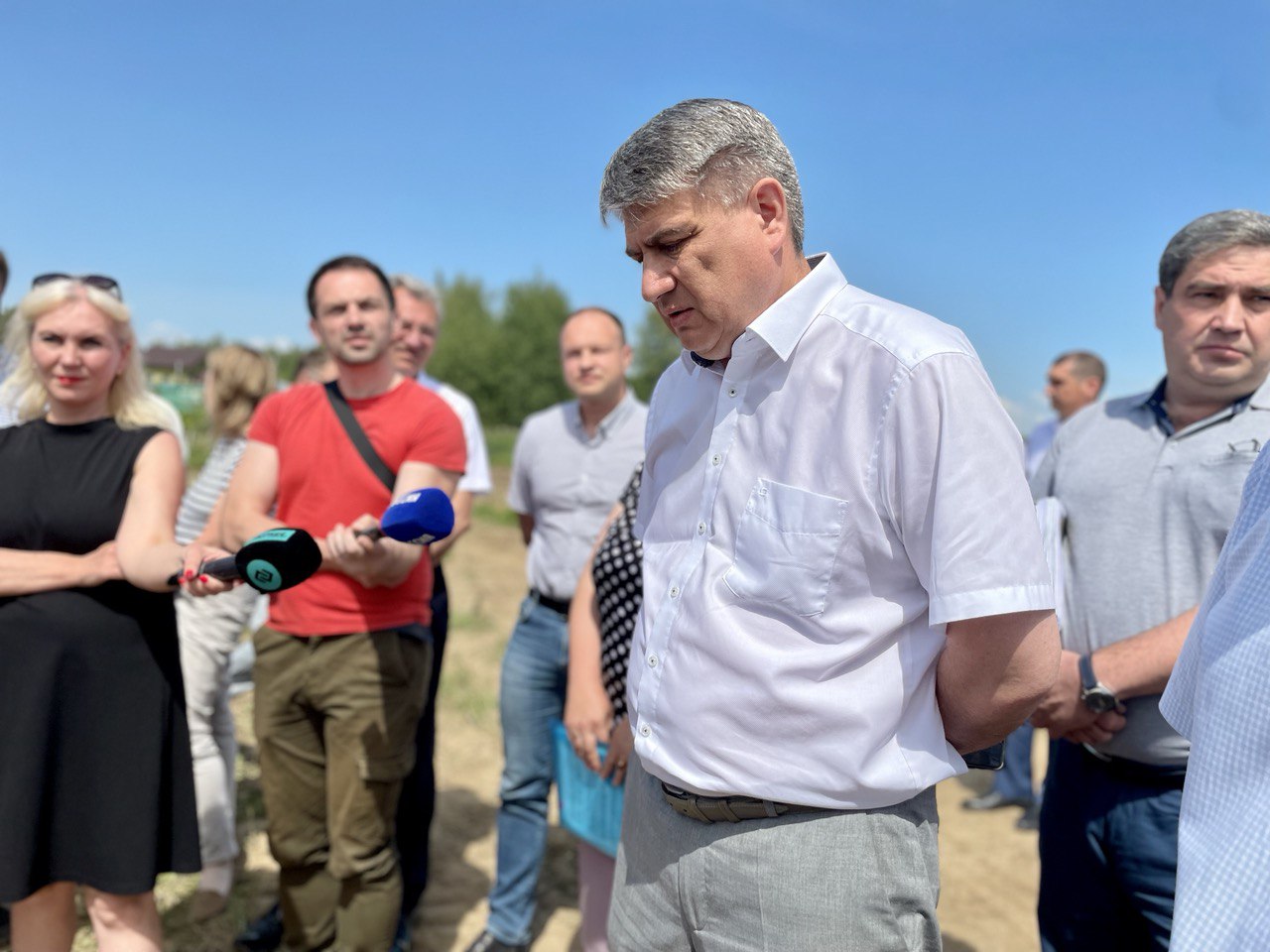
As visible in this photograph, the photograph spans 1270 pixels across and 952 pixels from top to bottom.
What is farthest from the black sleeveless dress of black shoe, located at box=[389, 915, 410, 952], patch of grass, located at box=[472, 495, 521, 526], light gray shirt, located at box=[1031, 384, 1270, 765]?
patch of grass, located at box=[472, 495, 521, 526]

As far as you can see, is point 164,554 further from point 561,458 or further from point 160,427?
point 561,458

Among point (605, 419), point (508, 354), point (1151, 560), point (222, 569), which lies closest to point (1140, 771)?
point (1151, 560)

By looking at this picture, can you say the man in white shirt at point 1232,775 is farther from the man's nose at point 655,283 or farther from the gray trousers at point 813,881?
the man's nose at point 655,283

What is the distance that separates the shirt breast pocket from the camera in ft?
5.59

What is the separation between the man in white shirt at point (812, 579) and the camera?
→ 5.33 ft

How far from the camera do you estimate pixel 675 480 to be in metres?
2.06

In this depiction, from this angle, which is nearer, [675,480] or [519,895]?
[675,480]

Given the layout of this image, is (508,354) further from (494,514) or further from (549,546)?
(549,546)

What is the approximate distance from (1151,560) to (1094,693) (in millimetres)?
369

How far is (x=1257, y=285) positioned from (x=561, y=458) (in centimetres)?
258

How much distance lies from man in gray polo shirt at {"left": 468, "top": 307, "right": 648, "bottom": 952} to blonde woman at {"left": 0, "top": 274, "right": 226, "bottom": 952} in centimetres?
128

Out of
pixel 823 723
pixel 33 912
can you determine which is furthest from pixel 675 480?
pixel 33 912

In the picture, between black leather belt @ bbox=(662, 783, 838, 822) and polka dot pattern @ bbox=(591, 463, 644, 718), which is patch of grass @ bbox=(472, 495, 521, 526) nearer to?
polka dot pattern @ bbox=(591, 463, 644, 718)

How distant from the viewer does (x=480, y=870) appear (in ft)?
15.4
